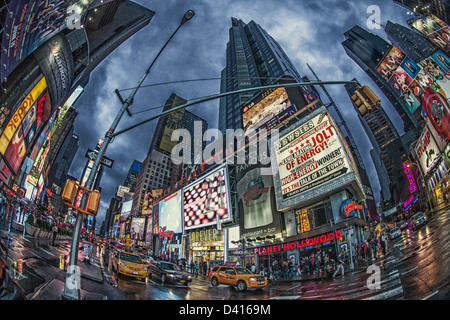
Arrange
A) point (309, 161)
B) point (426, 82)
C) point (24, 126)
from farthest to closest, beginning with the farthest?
1. point (426, 82)
2. point (309, 161)
3. point (24, 126)

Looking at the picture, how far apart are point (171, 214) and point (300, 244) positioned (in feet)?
129

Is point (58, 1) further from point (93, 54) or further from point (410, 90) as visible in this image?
point (410, 90)

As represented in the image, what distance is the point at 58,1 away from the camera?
17.7 metres

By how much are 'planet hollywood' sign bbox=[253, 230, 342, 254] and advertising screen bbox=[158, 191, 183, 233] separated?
26.0m

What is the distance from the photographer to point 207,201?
1769 inches

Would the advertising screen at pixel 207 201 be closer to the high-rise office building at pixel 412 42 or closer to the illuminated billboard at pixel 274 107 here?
the illuminated billboard at pixel 274 107

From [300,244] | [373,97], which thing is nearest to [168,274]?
[373,97]

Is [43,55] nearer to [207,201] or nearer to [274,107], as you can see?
[207,201]

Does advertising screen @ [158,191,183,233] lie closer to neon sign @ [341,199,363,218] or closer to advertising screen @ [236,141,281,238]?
A: advertising screen @ [236,141,281,238]

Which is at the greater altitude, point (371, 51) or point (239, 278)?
point (371, 51)

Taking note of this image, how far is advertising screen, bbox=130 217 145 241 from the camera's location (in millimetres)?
88812

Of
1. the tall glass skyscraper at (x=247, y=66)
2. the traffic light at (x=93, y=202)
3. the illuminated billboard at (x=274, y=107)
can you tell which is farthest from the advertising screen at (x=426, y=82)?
A: the traffic light at (x=93, y=202)
